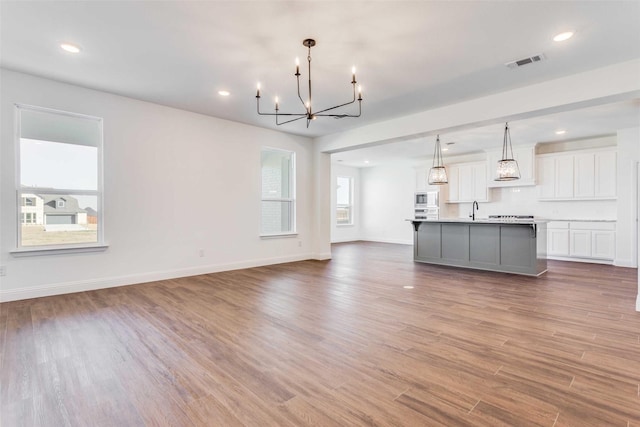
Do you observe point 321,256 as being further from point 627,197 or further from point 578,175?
point 627,197

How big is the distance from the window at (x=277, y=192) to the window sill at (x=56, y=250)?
274cm

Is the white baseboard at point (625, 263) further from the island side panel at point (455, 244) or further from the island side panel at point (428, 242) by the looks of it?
the island side panel at point (428, 242)

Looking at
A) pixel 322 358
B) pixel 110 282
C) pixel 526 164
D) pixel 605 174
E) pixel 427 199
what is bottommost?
pixel 322 358

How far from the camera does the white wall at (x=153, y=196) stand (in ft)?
12.9

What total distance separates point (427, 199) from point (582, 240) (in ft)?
12.2

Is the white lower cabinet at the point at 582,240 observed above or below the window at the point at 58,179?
below

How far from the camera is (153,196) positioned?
495 centimetres

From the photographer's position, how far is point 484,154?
8.61 m

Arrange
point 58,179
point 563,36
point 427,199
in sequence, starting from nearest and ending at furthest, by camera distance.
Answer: point 563,36, point 58,179, point 427,199

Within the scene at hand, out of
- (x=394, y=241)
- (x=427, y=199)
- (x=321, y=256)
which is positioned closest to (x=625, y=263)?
(x=427, y=199)

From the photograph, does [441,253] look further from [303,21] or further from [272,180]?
[303,21]

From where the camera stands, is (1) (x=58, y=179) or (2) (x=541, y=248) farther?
(2) (x=541, y=248)

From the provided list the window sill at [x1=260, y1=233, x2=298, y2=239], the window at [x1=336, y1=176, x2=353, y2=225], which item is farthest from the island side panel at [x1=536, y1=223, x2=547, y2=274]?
the window at [x1=336, y1=176, x2=353, y2=225]

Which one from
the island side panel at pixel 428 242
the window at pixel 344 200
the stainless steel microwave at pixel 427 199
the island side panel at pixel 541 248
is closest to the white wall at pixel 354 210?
the window at pixel 344 200
